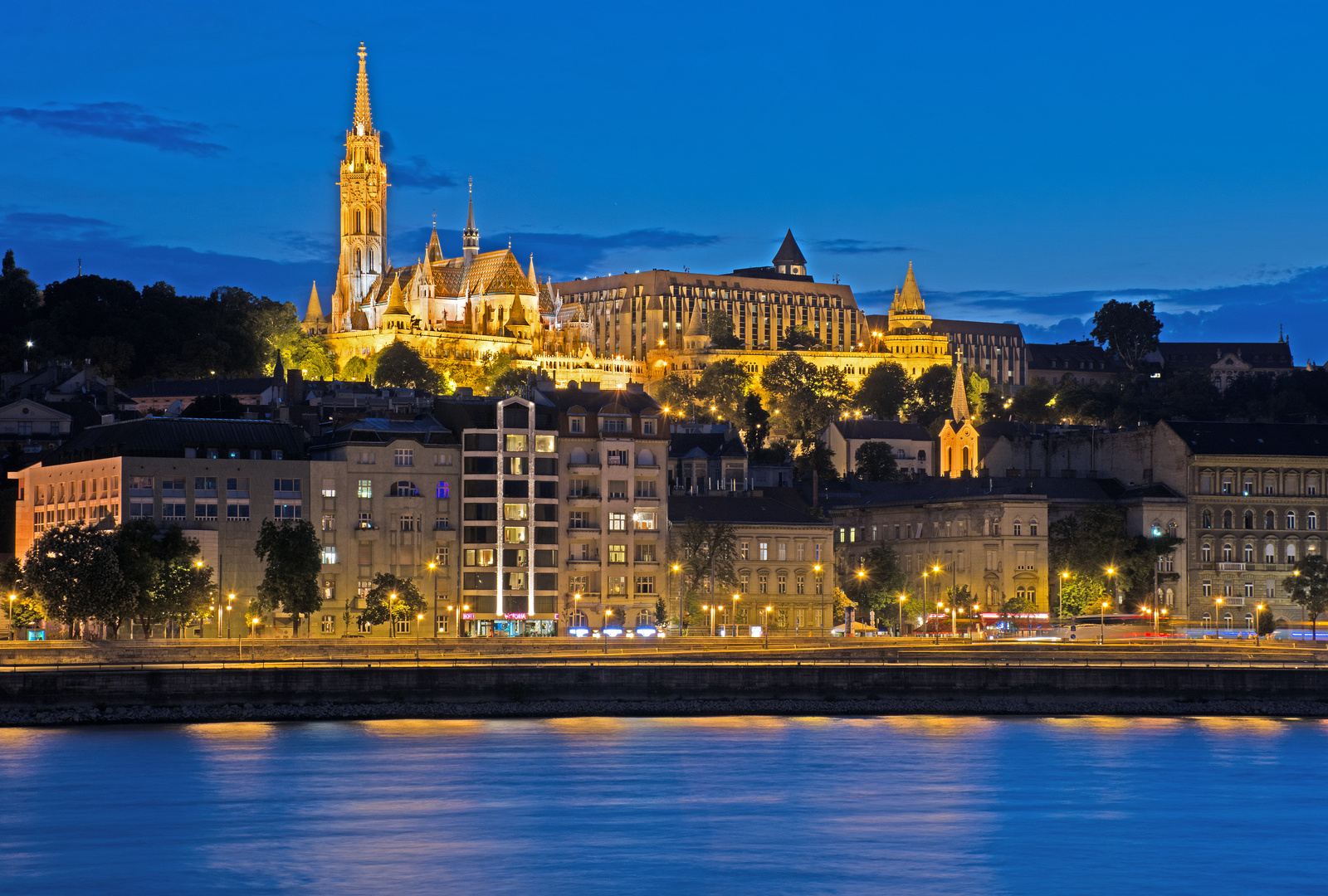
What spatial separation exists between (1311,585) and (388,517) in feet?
177

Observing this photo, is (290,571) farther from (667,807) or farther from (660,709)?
(667,807)

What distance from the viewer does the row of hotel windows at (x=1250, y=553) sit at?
4988 inches

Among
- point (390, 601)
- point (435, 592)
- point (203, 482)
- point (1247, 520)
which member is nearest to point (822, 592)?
point (435, 592)

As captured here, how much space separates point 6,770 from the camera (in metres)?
63.0

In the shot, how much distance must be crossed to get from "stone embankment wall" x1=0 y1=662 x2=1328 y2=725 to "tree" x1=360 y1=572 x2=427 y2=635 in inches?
850

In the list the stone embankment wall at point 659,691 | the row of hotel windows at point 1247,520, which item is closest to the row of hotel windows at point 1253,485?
the row of hotel windows at point 1247,520

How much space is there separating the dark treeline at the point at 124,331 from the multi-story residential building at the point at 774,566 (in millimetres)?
73228

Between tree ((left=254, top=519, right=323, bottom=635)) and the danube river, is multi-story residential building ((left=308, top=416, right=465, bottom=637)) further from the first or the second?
the danube river

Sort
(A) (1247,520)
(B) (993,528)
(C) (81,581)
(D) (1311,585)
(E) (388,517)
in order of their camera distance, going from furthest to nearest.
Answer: (A) (1247,520), (B) (993,528), (D) (1311,585), (E) (388,517), (C) (81,581)

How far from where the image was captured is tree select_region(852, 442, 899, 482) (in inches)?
6732

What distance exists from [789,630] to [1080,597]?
18.1m

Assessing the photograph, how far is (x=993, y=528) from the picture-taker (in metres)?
127

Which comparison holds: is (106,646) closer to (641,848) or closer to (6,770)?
(6,770)

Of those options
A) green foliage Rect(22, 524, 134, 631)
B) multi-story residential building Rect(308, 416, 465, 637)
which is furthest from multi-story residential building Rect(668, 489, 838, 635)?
green foliage Rect(22, 524, 134, 631)
